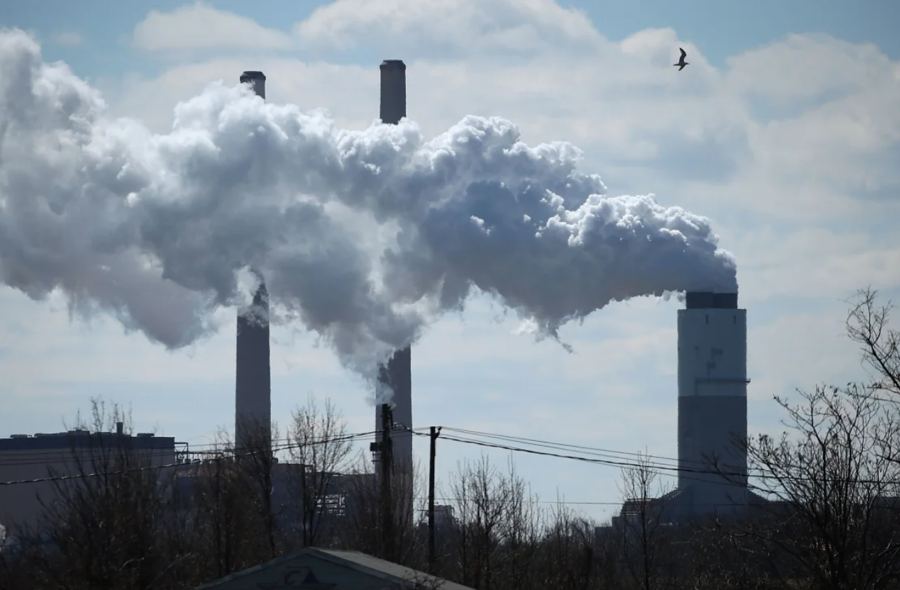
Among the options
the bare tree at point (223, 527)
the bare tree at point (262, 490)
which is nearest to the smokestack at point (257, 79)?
the bare tree at point (262, 490)

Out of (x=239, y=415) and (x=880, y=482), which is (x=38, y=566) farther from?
(x=239, y=415)

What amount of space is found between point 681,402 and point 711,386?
88.7 inches

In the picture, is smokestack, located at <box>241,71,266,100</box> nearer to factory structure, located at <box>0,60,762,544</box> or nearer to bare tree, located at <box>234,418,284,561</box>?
factory structure, located at <box>0,60,762,544</box>

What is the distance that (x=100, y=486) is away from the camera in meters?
26.4

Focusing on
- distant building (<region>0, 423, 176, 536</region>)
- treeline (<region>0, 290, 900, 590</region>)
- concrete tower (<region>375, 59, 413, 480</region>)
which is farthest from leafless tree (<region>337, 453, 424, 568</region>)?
distant building (<region>0, 423, 176, 536</region>)

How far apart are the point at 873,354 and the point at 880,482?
1837 mm

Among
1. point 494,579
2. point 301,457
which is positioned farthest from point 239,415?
point 494,579

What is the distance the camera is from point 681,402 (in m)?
69.2

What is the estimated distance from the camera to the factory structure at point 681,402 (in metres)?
59.5

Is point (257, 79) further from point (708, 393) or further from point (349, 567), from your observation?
point (349, 567)

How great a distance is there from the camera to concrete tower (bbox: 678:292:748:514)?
215 ft

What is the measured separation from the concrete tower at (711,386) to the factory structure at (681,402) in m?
0.05

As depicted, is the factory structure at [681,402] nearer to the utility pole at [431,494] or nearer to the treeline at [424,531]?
the treeline at [424,531]

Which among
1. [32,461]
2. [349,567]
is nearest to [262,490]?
[349,567]
